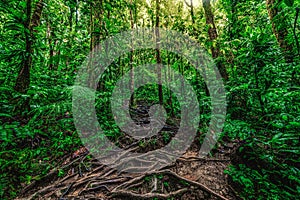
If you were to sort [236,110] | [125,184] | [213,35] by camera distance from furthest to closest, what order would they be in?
[213,35] < [236,110] < [125,184]

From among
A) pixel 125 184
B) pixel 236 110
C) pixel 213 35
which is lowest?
pixel 125 184

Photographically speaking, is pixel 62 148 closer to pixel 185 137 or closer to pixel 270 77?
pixel 185 137

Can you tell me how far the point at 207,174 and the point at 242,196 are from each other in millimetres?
736

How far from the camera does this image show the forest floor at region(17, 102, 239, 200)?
2434mm

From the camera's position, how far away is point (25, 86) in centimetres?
293

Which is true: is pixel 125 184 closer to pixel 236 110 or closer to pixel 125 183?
pixel 125 183

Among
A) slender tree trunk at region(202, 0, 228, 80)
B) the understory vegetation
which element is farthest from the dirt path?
slender tree trunk at region(202, 0, 228, 80)

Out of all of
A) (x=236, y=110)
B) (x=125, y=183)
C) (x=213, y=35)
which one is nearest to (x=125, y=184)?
(x=125, y=183)

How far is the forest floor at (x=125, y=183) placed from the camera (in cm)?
243

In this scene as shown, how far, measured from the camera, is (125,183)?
106 inches

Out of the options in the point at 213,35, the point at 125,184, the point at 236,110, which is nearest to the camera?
the point at 125,184

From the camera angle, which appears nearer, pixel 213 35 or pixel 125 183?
pixel 125 183

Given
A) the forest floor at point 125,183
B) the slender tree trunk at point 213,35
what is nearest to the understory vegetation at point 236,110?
the slender tree trunk at point 213,35

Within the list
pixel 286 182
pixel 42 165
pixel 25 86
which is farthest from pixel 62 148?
pixel 286 182
